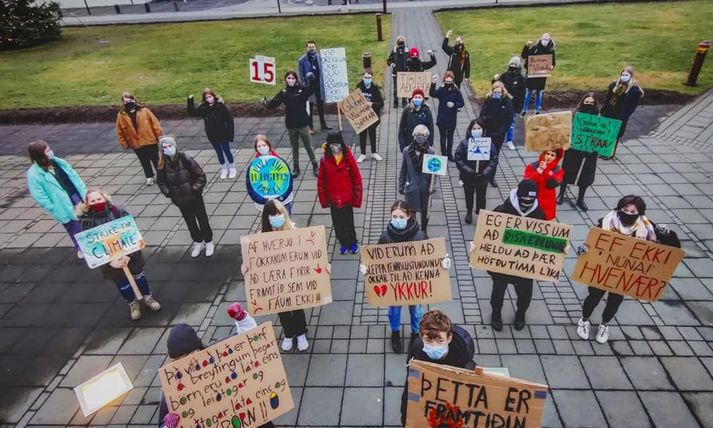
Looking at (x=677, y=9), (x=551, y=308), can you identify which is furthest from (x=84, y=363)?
(x=677, y=9)

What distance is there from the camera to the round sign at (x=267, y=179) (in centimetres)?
685

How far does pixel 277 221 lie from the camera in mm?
5152

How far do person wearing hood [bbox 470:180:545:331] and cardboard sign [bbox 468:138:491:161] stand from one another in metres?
1.91

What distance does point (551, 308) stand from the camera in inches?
234

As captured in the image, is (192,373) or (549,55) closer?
(192,373)

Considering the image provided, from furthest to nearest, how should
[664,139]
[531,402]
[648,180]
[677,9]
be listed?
[677,9]
[664,139]
[648,180]
[531,402]

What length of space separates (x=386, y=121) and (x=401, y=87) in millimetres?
1890

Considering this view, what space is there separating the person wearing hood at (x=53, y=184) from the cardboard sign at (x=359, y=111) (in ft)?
17.3

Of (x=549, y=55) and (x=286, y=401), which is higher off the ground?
(x=549, y=55)

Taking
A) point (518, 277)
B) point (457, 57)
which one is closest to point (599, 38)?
point (457, 57)

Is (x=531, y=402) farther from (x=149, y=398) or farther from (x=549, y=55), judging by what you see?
(x=549, y=55)

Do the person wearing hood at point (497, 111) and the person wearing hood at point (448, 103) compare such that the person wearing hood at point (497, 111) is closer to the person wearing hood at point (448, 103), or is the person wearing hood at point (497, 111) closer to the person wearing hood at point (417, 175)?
the person wearing hood at point (448, 103)

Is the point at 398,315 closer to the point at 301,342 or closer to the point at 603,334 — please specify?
the point at 301,342

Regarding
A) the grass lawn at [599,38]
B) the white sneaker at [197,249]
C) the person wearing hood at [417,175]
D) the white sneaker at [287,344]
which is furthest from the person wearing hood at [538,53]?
the white sneaker at [287,344]
